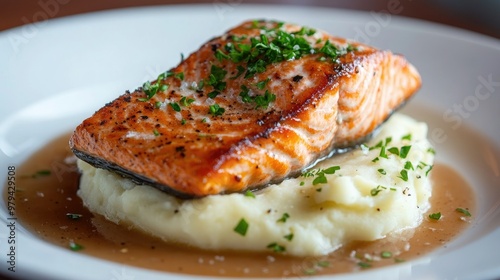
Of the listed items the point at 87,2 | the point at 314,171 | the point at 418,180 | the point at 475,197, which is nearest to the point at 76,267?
the point at 314,171

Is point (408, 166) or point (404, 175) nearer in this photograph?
point (404, 175)

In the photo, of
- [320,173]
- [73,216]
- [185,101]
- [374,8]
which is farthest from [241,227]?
[374,8]

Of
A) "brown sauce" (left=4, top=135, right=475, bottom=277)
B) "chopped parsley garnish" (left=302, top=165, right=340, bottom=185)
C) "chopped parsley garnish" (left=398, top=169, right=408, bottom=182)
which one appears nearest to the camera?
"brown sauce" (left=4, top=135, right=475, bottom=277)

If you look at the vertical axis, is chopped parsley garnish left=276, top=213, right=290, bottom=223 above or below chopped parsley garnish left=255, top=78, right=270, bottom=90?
below

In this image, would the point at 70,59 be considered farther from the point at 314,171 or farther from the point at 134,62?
the point at 314,171

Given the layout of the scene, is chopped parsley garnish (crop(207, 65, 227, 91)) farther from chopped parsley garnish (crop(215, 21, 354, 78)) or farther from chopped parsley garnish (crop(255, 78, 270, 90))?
chopped parsley garnish (crop(255, 78, 270, 90))

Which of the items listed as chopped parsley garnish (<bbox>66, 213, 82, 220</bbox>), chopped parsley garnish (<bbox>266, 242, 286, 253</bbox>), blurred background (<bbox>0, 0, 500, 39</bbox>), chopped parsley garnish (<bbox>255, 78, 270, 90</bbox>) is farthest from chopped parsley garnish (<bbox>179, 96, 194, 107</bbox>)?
blurred background (<bbox>0, 0, 500, 39</bbox>)

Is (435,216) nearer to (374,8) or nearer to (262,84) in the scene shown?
(262,84)
